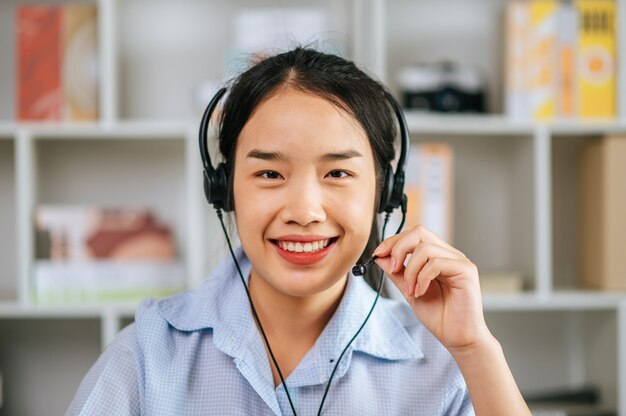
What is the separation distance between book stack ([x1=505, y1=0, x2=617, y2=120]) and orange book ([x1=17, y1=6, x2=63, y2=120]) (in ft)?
4.28

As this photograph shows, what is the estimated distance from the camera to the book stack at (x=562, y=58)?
2203 millimetres

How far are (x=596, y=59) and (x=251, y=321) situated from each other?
1.50 m

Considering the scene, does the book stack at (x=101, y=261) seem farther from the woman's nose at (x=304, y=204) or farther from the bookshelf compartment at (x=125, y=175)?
the woman's nose at (x=304, y=204)

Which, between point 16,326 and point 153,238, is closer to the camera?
point 153,238

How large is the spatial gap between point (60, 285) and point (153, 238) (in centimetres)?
30

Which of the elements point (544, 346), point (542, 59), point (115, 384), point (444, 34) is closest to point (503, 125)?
point (542, 59)

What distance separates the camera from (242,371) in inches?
44.2

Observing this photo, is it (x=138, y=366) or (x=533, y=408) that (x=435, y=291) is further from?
(x=533, y=408)

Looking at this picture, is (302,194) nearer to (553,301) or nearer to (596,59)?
(553,301)

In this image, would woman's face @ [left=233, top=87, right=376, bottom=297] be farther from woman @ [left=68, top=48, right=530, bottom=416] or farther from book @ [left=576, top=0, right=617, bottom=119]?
book @ [left=576, top=0, right=617, bottom=119]

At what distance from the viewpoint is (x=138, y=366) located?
1.11m

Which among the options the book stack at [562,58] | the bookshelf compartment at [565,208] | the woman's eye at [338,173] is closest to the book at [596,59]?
the book stack at [562,58]

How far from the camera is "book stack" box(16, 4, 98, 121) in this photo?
222 centimetres

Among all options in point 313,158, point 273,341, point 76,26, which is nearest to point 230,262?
point 273,341
